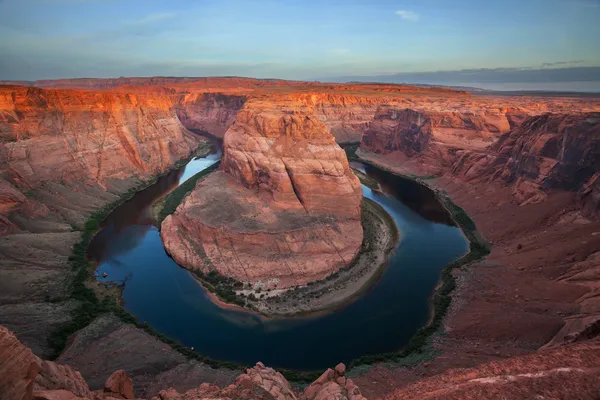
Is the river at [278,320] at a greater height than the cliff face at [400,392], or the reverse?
the cliff face at [400,392]

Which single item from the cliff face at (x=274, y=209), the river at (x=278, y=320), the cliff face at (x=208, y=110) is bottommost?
the river at (x=278, y=320)

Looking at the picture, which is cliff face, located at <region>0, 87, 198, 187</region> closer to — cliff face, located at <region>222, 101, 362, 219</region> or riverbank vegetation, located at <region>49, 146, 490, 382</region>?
riverbank vegetation, located at <region>49, 146, 490, 382</region>

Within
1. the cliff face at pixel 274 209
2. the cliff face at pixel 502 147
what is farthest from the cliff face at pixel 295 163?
the cliff face at pixel 502 147

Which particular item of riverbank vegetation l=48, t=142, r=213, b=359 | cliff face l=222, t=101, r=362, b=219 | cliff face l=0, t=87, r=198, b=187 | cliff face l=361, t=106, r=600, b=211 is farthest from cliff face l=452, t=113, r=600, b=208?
cliff face l=0, t=87, r=198, b=187

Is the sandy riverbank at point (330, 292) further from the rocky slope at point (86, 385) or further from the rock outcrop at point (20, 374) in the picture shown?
the rock outcrop at point (20, 374)

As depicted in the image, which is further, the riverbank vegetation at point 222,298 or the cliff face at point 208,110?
the cliff face at point 208,110

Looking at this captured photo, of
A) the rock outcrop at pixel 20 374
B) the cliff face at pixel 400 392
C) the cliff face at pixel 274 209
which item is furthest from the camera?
the cliff face at pixel 274 209

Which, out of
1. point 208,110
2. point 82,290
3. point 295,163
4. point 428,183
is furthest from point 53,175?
point 208,110
